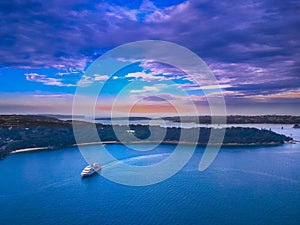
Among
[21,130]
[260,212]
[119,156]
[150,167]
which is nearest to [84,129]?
[21,130]

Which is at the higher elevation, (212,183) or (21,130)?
(21,130)

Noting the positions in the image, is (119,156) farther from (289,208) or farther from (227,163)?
(289,208)

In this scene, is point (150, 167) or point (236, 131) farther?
point (236, 131)

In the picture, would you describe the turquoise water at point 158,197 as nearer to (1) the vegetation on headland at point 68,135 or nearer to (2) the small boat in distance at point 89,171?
(2) the small boat in distance at point 89,171

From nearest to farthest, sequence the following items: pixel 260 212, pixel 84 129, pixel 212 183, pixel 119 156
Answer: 1. pixel 260 212
2. pixel 212 183
3. pixel 119 156
4. pixel 84 129

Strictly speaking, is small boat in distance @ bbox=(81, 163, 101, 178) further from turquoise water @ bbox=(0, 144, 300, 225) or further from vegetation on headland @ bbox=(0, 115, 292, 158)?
vegetation on headland @ bbox=(0, 115, 292, 158)

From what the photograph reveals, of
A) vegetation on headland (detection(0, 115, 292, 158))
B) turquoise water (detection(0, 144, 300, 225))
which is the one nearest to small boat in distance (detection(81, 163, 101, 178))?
turquoise water (detection(0, 144, 300, 225))

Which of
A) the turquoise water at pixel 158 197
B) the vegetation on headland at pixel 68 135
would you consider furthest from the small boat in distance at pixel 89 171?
the vegetation on headland at pixel 68 135

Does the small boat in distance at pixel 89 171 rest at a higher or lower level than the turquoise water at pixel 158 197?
higher
